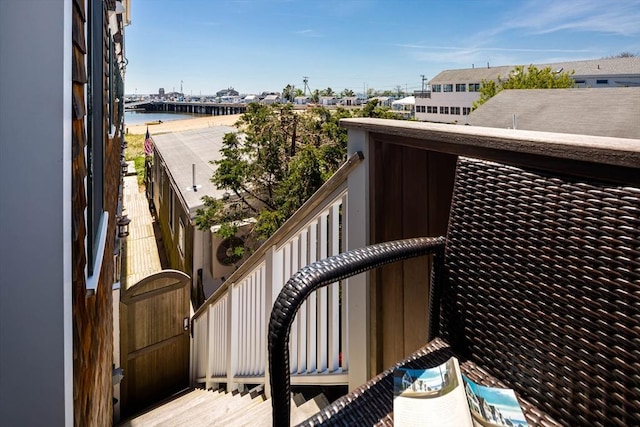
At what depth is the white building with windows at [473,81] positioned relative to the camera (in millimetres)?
26844

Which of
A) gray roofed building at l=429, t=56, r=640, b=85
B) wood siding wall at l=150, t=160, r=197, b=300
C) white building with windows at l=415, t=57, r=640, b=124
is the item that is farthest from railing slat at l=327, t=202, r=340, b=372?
gray roofed building at l=429, t=56, r=640, b=85

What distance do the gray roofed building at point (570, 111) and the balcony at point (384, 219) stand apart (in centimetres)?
975

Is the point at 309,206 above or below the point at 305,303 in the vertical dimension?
above

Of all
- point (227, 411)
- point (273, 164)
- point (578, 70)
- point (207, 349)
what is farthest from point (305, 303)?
point (578, 70)

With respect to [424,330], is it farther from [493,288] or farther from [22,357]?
[22,357]

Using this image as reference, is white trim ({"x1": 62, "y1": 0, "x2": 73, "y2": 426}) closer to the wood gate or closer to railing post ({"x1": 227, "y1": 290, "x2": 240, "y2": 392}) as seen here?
railing post ({"x1": 227, "y1": 290, "x2": 240, "y2": 392})

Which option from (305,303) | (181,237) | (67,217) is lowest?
(181,237)

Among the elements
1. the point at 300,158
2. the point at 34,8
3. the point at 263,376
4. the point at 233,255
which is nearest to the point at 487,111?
the point at 300,158

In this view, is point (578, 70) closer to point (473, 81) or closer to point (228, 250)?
point (473, 81)

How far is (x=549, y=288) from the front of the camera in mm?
855

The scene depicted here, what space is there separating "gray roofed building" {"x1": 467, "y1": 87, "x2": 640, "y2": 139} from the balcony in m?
9.75

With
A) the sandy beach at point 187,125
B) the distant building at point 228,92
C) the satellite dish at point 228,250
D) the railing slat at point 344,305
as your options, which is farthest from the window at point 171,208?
the distant building at point 228,92

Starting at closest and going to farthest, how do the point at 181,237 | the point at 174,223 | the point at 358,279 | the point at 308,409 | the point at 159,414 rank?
the point at 358,279 → the point at 308,409 → the point at 159,414 → the point at 181,237 → the point at 174,223

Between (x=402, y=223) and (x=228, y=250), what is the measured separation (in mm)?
5442
